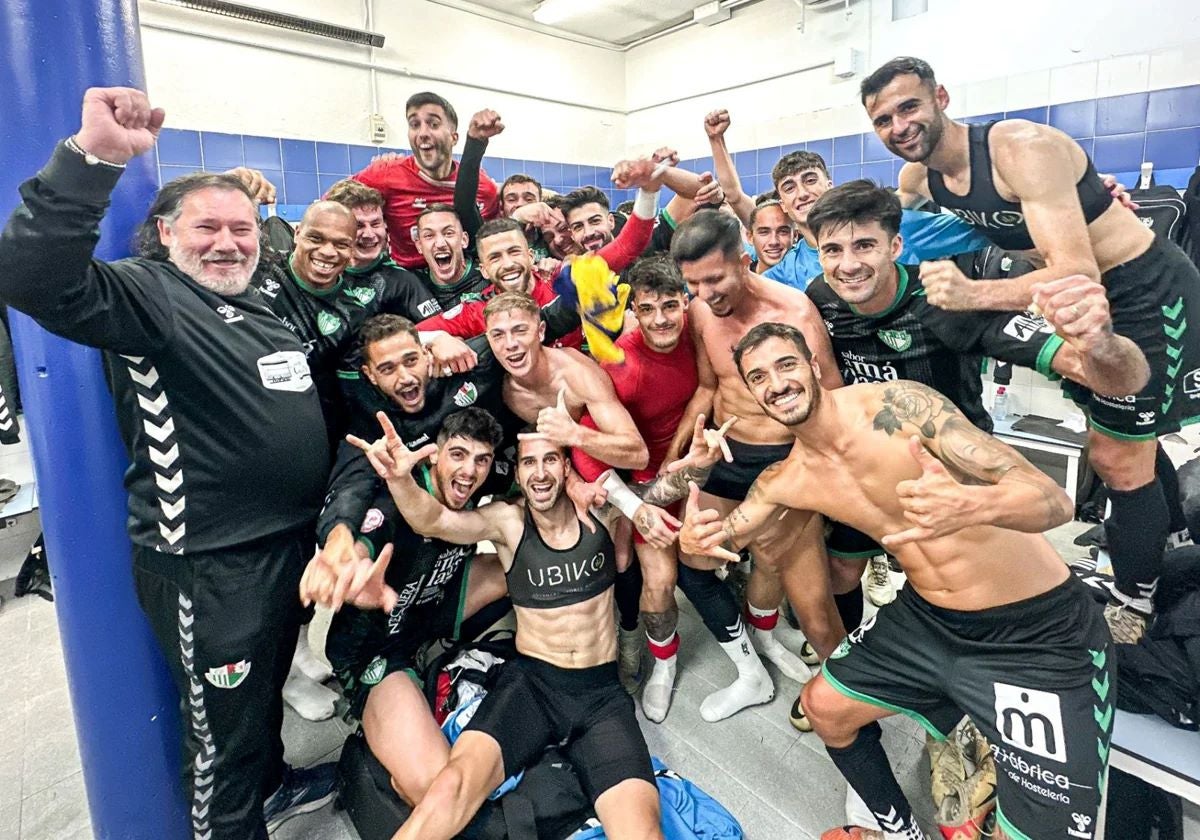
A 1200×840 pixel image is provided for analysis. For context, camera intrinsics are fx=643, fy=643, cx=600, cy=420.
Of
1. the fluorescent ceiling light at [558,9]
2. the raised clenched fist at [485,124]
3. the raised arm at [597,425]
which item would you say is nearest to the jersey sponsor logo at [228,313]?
the raised arm at [597,425]

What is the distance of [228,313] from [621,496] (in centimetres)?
139

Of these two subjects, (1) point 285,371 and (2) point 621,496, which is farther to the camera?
(2) point 621,496

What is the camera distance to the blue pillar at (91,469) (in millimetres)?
1537

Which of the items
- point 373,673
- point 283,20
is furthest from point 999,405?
point 283,20

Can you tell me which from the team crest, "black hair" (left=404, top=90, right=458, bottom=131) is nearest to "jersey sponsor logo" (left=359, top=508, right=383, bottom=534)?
the team crest

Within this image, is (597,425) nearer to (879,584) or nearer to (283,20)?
(879,584)

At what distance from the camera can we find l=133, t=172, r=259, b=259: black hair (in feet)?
5.32

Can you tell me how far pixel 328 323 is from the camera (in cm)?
236

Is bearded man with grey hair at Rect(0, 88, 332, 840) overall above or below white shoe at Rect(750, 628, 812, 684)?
above

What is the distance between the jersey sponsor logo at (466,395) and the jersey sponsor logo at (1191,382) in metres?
2.36

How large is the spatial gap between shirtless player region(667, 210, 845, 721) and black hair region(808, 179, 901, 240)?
1.19 ft

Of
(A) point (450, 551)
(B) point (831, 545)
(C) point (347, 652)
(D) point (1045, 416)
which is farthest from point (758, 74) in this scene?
(C) point (347, 652)

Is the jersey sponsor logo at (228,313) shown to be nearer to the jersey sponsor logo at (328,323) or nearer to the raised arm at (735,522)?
the jersey sponsor logo at (328,323)

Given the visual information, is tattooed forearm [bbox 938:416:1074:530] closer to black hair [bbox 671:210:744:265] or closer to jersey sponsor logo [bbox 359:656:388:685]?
black hair [bbox 671:210:744:265]
